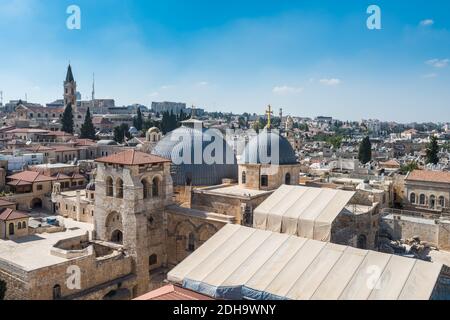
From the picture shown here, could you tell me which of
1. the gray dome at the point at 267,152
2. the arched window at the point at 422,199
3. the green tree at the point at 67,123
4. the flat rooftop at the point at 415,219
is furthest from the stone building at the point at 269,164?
the green tree at the point at 67,123

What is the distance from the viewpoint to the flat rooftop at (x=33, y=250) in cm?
1914

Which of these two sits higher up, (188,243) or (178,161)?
(178,161)

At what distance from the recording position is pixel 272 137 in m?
25.3

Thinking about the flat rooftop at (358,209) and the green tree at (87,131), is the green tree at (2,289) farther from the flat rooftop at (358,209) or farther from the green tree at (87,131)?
the green tree at (87,131)

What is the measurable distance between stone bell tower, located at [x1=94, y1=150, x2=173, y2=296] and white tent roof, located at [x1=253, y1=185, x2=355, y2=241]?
5645 mm

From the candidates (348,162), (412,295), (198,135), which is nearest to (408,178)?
(348,162)

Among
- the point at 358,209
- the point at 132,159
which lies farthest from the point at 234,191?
the point at 358,209

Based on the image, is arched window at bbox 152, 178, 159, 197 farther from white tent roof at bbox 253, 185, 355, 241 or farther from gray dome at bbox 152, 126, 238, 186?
white tent roof at bbox 253, 185, 355, 241

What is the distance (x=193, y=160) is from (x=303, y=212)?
10.00 meters

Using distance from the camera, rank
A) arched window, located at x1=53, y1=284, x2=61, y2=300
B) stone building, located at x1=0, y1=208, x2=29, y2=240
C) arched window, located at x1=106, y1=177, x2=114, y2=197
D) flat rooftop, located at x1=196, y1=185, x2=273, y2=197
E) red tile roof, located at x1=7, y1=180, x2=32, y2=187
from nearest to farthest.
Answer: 1. arched window, located at x1=53, y1=284, x2=61, y2=300
2. arched window, located at x1=106, y1=177, x2=114, y2=197
3. flat rooftop, located at x1=196, y1=185, x2=273, y2=197
4. stone building, located at x1=0, y1=208, x2=29, y2=240
5. red tile roof, located at x1=7, y1=180, x2=32, y2=187

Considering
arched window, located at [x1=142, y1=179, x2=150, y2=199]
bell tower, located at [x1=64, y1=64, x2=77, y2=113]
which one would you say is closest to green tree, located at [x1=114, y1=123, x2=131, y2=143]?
bell tower, located at [x1=64, y1=64, x2=77, y2=113]

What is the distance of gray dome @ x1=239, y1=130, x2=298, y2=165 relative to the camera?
81.6ft
